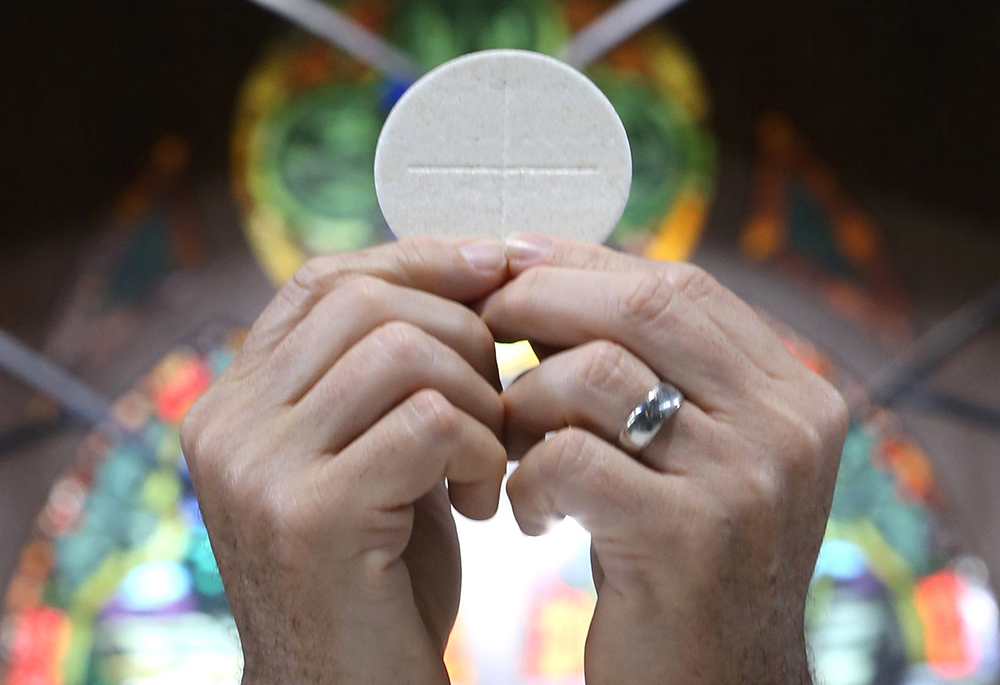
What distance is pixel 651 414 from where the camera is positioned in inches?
29.1

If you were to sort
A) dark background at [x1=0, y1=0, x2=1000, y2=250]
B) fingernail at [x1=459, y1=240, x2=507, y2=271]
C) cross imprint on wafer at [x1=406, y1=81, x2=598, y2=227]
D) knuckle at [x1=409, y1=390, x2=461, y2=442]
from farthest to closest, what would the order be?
1. dark background at [x1=0, y1=0, x2=1000, y2=250]
2. cross imprint on wafer at [x1=406, y1=81, x2=598, y2=227]
3. fingernail at [x1=459, y1=240, x2=507, y2=271]
4. knuckle at [x1=409, y1=390, x2=461, y2=442]

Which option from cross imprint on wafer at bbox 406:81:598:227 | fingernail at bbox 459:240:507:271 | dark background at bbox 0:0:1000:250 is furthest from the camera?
dark background at bbox 0:0:1000:250

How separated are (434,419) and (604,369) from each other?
0.14 metres

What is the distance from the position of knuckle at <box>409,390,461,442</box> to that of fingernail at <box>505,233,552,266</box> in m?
0.18

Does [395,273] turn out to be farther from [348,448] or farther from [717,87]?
[717,87]

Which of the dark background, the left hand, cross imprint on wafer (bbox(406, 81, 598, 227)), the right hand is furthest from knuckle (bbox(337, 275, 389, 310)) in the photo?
the dark background

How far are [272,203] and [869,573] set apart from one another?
2.50 m

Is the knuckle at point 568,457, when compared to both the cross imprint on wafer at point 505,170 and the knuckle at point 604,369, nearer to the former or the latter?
the knuckle at point 604,369

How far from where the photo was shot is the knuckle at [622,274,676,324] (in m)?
0.74

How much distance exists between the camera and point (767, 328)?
2.67 ft

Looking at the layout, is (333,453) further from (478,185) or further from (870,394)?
(870,394)

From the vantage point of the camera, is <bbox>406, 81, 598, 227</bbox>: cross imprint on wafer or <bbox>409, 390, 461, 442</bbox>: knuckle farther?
<bbox>406, 81, 598, 227</bbox>: cross imprint on wafer

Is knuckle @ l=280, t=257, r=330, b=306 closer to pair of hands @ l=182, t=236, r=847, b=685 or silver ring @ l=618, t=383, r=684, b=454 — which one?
pair of hands @ l=182, t=236, r=847, b=685

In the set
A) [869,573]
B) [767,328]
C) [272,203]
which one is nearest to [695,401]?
[767,328]
